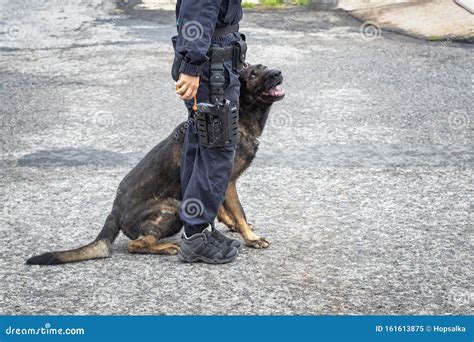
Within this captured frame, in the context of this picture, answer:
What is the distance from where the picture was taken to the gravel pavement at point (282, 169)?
4527mm

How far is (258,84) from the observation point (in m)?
5.11

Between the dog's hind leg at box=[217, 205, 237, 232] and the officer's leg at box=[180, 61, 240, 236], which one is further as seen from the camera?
the dog's hind leg at box=[217, 205, 237, 232]

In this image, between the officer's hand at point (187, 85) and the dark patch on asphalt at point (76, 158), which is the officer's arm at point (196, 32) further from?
the dark patch on asphalt at point (76, 158)

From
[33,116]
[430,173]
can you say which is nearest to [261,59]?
[33,116]

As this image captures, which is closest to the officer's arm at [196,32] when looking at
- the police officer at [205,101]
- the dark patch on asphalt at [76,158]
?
the police officer at [205,101]

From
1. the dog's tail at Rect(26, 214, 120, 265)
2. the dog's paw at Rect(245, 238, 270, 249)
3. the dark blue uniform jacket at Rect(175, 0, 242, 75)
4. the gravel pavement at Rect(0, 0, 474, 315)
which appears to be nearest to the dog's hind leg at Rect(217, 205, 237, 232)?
the gravel pavement at Rect(0, 0, 474, 315)

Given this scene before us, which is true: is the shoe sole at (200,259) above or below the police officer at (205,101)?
below

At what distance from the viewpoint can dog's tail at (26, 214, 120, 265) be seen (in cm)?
482

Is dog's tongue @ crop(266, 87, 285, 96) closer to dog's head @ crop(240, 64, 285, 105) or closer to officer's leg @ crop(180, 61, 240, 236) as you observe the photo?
dog's head @ crop(240, 64, 285, 105)

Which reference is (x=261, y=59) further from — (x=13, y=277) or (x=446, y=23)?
(x=13, y=277)

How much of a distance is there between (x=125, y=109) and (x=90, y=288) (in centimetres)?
426

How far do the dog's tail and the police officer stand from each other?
16.6 inches

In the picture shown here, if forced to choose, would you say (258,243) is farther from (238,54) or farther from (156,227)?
(238,54)

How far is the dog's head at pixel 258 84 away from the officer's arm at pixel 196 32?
60 cm
